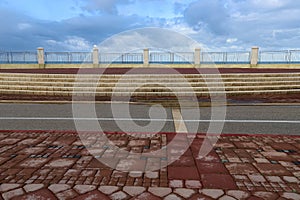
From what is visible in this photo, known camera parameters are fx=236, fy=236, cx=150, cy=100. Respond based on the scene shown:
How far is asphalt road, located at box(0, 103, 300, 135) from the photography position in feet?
18.2

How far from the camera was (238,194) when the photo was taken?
267 cm

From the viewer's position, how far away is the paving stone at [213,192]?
266 cm

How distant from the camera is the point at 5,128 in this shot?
557 cm

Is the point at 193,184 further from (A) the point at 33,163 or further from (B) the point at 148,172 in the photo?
(A) the point at 33,163

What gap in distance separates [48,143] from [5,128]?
6.41 feet

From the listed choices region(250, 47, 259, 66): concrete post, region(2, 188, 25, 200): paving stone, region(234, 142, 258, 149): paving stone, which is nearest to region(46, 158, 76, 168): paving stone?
region(2, 188, 25, 200): paving stone

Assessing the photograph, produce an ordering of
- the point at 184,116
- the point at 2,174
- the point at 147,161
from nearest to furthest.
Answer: the point at 2,174 < the point at 147,161 < the point at 184,116

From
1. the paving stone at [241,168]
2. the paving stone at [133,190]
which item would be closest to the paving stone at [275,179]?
the paving stone at [241,168]

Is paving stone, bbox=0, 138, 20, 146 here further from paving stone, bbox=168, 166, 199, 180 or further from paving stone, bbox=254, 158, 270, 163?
paving stone, bbox=254, 158, 270, 163

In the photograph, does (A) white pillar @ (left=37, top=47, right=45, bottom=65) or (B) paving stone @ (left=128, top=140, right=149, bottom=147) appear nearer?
(B) paving stone @ (left=128, top=140, right=149, bottom=147)

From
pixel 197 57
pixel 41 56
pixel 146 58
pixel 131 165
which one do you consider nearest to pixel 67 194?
pixel 131 165

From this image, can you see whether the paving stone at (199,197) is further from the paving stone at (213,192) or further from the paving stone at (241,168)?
the paving stone at (241,168)

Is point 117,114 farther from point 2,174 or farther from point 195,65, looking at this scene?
point 195,65

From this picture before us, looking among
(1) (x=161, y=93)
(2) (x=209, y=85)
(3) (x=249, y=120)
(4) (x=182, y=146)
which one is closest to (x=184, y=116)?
(3) (x=249, y=120)
